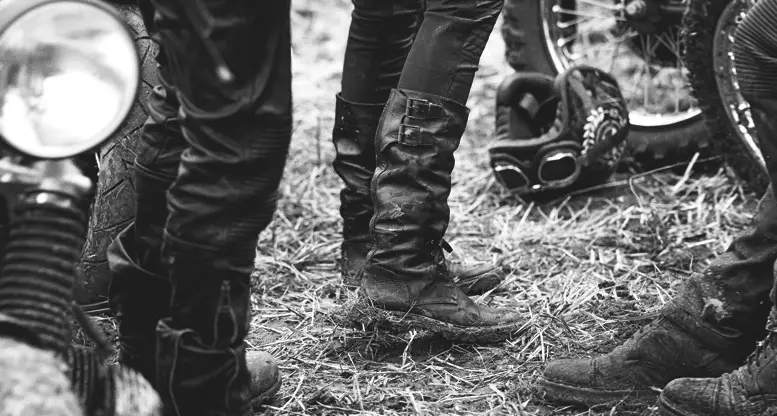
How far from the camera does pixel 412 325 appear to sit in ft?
7.98

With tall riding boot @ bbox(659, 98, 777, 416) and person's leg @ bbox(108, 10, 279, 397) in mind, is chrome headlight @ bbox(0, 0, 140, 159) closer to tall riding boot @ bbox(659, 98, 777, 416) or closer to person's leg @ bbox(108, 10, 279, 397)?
person's leg @ bbox(108, 10, 279, 397)

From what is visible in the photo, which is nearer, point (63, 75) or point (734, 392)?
point (63, 75)

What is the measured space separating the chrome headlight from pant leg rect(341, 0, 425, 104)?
124 cm

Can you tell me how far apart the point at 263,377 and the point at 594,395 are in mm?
687

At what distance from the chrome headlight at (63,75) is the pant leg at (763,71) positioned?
3.53ft

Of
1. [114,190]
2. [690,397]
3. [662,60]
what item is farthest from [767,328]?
[662,60]

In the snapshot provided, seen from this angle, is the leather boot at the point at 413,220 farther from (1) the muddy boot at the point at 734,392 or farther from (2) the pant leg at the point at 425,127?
(1) the muddy boot at the point at 734,392

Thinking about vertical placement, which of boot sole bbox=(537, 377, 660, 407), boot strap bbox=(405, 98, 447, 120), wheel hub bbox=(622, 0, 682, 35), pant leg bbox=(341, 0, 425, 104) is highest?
pant leg bbox=(341, 0, 425, 104)

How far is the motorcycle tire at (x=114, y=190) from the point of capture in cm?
264

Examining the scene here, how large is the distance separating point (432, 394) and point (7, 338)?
3.55 feet

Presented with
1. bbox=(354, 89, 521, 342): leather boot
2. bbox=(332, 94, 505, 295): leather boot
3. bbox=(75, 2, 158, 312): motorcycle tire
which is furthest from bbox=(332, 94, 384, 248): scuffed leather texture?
bbox=(75, 2, 158, 312): motorcycle tire

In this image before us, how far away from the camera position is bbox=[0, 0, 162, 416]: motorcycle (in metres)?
1.41

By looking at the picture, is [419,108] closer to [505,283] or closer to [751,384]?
[505,283]

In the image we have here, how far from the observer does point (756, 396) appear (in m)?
1.89
